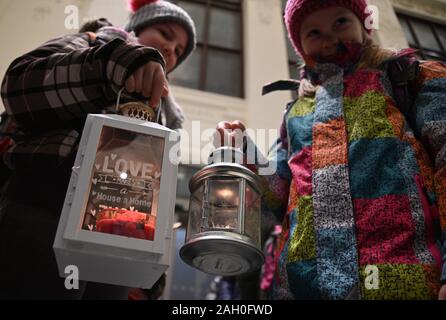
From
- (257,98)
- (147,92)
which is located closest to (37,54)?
(147,92)

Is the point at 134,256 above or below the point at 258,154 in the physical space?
below

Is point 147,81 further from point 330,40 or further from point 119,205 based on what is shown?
point 330,40

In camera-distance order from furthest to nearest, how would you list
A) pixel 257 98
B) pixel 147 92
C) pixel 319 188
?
1. pixel 257 98
2. pixel 319 188
3. pixel 147 92

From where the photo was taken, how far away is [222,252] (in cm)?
48

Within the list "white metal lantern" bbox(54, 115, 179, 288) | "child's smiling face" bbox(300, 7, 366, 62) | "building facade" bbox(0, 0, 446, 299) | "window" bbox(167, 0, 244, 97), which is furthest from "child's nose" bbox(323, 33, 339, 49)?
"window" bbox(167, 0, 244, 97)

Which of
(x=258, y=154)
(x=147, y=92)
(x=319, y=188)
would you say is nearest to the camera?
(x=147, y=92)

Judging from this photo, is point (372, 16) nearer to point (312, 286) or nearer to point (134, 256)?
point (312, 286)

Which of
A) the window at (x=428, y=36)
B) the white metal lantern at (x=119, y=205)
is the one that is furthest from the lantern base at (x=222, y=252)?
the window at (x=428, y=36)

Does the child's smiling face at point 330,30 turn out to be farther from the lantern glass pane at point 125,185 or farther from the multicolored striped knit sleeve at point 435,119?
the lantern glass pane at point 125,185

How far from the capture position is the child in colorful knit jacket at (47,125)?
46 cm

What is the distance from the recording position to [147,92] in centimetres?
47

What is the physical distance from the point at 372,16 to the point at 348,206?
499mm

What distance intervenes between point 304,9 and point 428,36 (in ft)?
1.97

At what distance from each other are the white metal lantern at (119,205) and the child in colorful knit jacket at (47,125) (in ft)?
0.26
